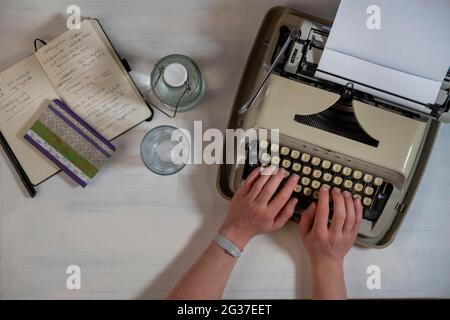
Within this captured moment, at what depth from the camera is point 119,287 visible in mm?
1024

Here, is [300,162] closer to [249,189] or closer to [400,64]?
[249,189]

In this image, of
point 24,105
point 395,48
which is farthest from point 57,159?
point 395,48

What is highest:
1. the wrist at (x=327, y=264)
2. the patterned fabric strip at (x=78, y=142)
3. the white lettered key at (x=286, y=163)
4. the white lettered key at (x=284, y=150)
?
the white lettered key at (x=284, y=150)

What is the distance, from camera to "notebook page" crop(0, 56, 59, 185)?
3.34 ft

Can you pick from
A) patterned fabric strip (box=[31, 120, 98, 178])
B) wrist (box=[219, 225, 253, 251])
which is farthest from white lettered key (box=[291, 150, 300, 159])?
patterned fabric strip (box=[31, 120, 98, 178])

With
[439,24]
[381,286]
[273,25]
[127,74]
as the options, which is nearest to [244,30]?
[273,25]

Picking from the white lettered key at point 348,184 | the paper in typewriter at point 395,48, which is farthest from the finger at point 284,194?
the paper in typewriter at point 395,48

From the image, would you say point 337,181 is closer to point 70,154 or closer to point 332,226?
point 332,226

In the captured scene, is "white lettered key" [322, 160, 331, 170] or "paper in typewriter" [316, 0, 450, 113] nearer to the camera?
"paper in typewriter" [316, 0, 450, 113]

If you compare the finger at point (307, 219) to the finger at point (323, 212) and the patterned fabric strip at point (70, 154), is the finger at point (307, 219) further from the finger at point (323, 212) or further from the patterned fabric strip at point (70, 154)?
the patterned fabric strip at point (70, 154)

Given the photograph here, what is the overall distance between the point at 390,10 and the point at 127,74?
57 centimetres

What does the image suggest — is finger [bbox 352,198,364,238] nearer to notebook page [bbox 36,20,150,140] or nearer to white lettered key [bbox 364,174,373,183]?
white lettered key [bbox 364,174,373,183]

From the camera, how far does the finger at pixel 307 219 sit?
0.96 metres

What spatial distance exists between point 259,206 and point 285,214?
6 centimetres
